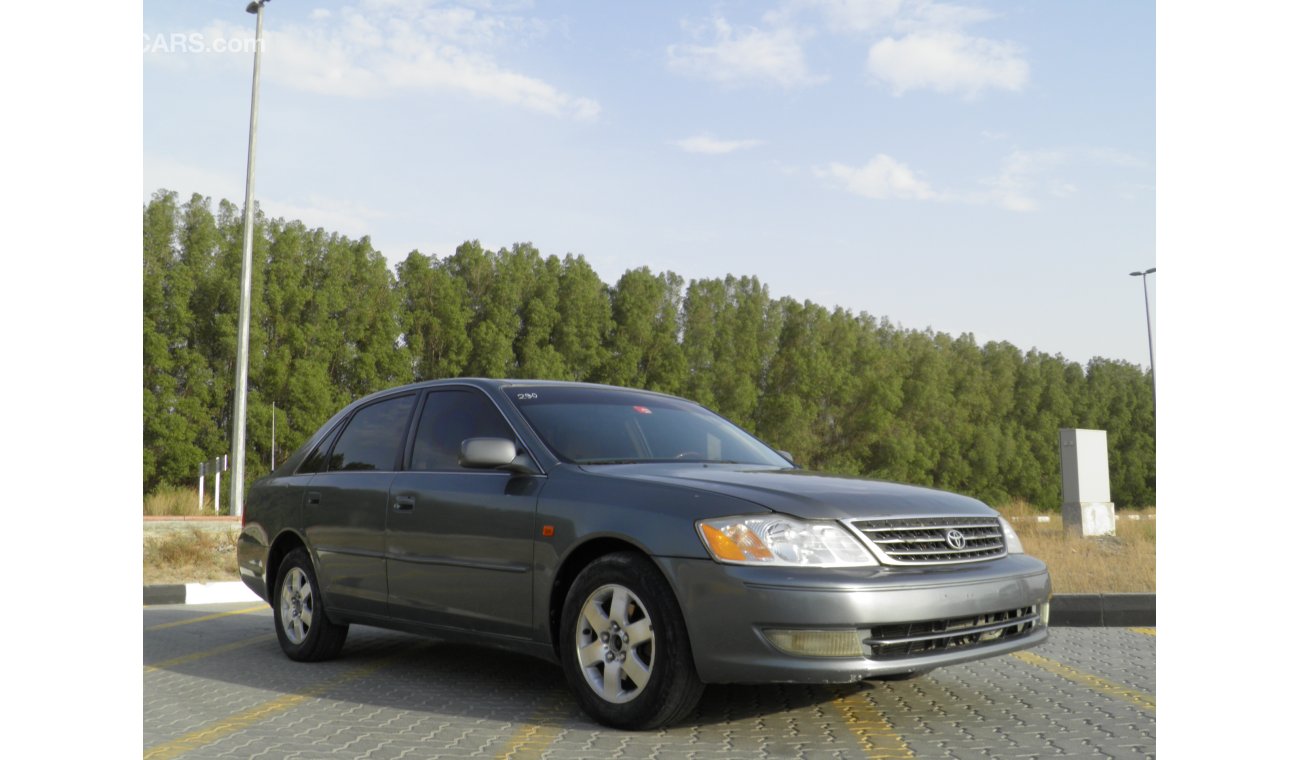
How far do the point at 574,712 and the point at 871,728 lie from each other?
4.54ft

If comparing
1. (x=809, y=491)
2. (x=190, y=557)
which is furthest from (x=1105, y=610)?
(x=190, y=557)

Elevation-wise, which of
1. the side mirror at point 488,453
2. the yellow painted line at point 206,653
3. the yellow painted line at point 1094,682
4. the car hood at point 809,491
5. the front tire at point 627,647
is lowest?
the yellow painted line at point 206,653

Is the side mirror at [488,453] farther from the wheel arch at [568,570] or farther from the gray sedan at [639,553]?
the wheel arch at [568,570]

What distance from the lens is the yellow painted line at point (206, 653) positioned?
745 cm

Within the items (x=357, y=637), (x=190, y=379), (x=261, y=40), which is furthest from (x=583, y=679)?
(x=190, y=379)

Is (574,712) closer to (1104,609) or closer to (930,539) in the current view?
(930,539)

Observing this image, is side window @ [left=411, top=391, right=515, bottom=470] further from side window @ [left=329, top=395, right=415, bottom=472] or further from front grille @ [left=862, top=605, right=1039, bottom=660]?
front grille @ [left=862, top=605, right=1039, bottom=660]

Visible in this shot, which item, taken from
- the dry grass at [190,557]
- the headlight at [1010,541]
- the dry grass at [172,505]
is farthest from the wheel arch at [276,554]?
the dry grass at [172,505]

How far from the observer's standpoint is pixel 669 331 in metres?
45.6

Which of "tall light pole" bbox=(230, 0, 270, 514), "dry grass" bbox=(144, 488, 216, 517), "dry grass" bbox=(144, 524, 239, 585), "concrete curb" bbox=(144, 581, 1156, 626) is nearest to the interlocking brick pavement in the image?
"concrete curb" bbox=(144, 581, 1156, 626)

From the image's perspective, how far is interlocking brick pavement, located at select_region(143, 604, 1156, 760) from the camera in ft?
16.2

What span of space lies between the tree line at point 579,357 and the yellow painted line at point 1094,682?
1150 inches

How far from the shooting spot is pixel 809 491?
17.3 feet
